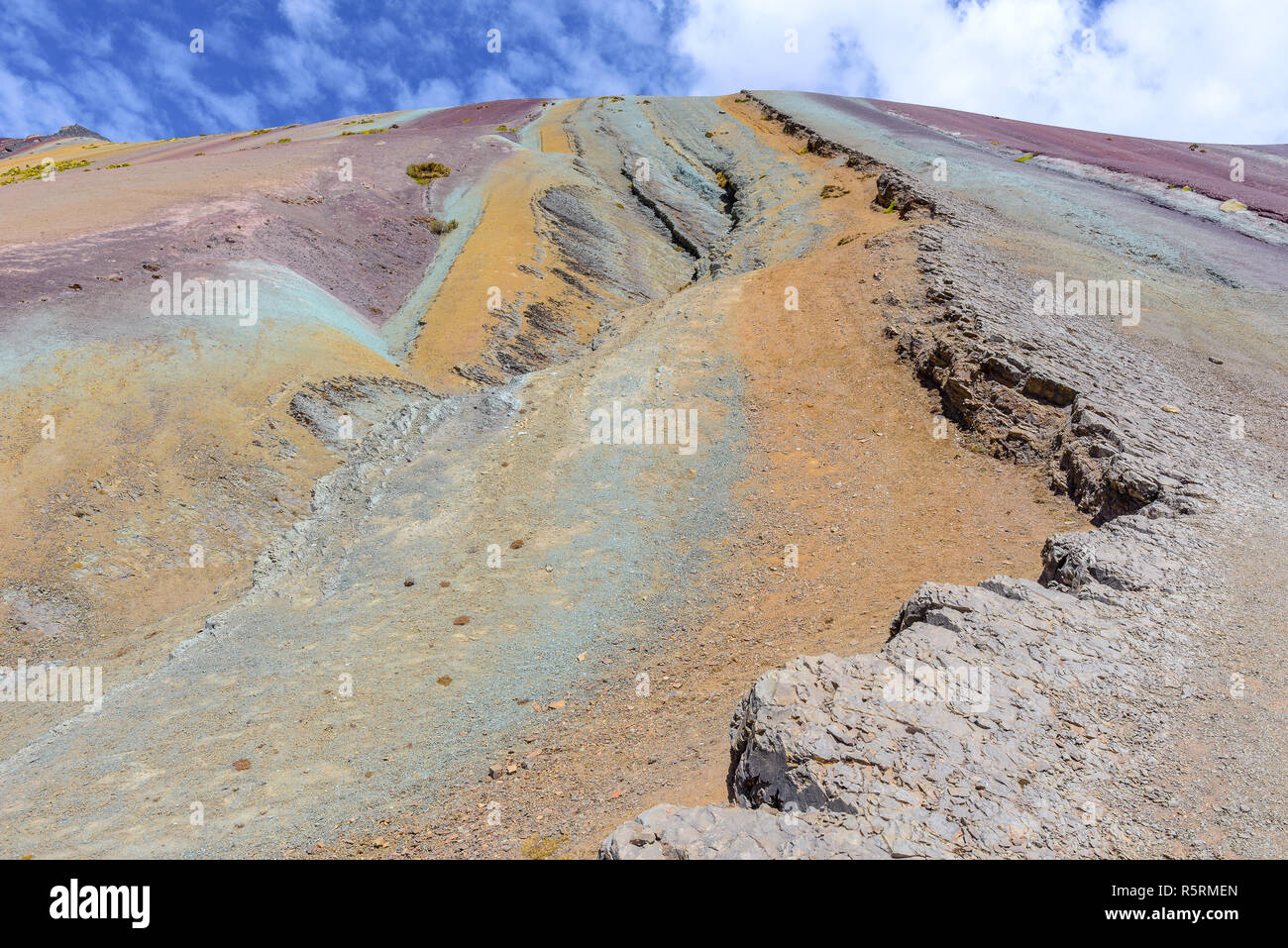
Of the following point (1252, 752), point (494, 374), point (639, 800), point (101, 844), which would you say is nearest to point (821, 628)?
point (639, 800)

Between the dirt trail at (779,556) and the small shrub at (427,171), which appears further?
the small shrub at (427,171)

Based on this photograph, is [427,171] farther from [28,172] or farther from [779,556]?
[779,556]

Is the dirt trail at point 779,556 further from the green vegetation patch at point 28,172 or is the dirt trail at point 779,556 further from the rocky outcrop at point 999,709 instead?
the green vegetation patch at point 28,172

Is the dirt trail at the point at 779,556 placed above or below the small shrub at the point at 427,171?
below

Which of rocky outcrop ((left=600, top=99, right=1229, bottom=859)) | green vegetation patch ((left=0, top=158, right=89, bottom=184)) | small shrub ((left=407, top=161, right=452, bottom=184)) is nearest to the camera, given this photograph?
rocky outcrop ((left=600, top=99, right=1229, bottom=859))

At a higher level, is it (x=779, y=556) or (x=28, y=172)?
(x=28, y=172)

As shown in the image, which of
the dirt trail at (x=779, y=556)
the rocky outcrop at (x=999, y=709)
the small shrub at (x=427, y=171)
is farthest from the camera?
the small shrub at (x=427, y=171)

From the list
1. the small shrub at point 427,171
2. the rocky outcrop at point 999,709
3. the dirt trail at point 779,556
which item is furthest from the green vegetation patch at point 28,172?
the rocky outcrop at point 999,709

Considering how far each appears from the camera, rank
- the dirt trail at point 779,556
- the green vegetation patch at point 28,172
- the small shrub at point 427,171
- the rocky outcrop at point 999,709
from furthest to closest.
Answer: the small shrub at point 427,171, the green vegetation patch at point 28,172, the dirt trail at point 779,556, the rocky outcrop at point 999,709

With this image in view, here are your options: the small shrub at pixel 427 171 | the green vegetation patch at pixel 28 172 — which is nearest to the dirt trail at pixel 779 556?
the small shrub at pixel 427 171

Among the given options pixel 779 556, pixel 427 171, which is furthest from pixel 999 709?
pixel 427 171

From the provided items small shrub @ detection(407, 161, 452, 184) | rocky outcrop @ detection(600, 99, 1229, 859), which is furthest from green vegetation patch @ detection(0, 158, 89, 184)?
rocky outcrop @ detection(600, 99, 1229, 859)

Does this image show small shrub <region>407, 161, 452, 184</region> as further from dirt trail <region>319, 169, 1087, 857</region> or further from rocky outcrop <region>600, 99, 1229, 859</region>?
rocky outcrop <region>600, 99, 1229, 859</region>

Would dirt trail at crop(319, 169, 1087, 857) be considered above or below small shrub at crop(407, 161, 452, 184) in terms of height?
below
